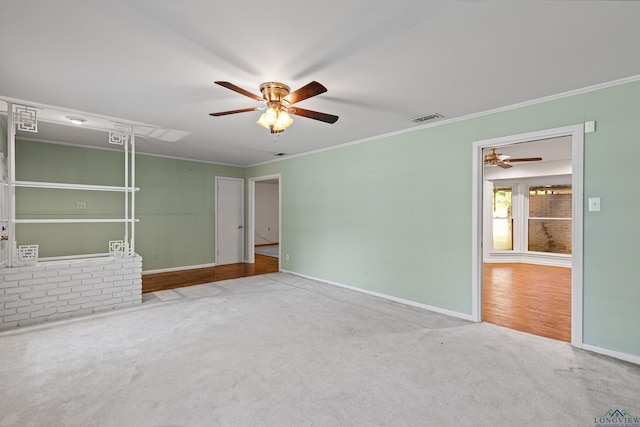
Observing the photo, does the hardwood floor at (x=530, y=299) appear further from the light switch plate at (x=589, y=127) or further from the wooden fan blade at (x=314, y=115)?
the wooden fan blade at (x=314, y=115)

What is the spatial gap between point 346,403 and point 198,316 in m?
2.31

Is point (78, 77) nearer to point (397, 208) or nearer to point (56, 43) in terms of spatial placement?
point (56, 43)

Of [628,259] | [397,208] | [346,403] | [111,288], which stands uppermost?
[397,208]

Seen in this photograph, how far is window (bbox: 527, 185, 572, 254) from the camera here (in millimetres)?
7070

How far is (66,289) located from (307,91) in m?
3.69

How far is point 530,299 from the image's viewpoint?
4.39m

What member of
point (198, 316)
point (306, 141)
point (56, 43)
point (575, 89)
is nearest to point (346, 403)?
point (198, 316)

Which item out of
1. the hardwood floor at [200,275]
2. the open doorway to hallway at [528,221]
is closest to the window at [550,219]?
the open doorway to hallway at [528,221]

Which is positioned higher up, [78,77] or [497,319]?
[78,77]

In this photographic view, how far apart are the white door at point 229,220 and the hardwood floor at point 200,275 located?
13.6 inches

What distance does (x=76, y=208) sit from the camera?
5.21 m

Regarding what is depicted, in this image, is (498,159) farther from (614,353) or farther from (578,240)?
(614,353)

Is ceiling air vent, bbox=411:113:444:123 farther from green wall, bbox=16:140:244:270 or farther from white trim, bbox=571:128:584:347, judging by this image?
green wall, bbox=16:140:244:270

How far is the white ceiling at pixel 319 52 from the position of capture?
1744mm
